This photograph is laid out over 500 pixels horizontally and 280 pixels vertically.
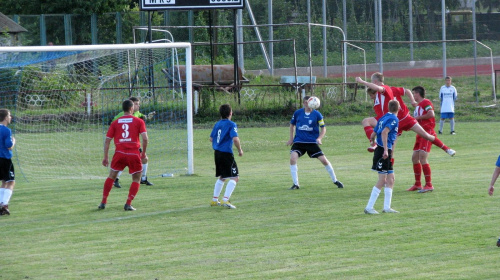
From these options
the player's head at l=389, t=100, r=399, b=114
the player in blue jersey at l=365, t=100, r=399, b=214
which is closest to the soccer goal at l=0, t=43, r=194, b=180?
the player in blue jersey at l=365, t=100, r=399, b=214

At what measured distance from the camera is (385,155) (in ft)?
33.0

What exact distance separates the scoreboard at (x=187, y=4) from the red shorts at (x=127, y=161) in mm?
10593

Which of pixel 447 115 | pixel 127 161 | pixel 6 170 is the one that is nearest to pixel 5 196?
pixel 6 170

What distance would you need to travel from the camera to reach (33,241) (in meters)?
8.99

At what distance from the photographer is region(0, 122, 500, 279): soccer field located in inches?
289

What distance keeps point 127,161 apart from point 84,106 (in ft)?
34.0

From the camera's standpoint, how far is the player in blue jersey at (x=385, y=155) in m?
10.2

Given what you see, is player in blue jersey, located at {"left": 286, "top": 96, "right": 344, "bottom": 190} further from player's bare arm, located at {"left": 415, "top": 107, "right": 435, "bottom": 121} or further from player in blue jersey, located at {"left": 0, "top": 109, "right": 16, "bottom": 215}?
player in blue jersey, located at {"left": 0, "top": 109, "right": 16, "bottom": 215}

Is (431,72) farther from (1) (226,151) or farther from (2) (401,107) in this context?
(1) (226,151)

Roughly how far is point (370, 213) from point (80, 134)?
492 inches

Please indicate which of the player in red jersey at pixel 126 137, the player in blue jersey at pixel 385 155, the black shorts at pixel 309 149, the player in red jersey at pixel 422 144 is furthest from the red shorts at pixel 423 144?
the player in red jersey at pixel 126 137

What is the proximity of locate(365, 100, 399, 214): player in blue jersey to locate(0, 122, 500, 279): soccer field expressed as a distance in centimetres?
28

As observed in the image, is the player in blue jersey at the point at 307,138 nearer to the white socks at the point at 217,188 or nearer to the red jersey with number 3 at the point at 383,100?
the red jersey with number 3 at the point at 383,100

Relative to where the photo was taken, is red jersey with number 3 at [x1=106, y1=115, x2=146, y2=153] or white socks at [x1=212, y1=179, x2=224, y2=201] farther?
white socks at [x1=212, y1=179, x2=224, y2=201]
